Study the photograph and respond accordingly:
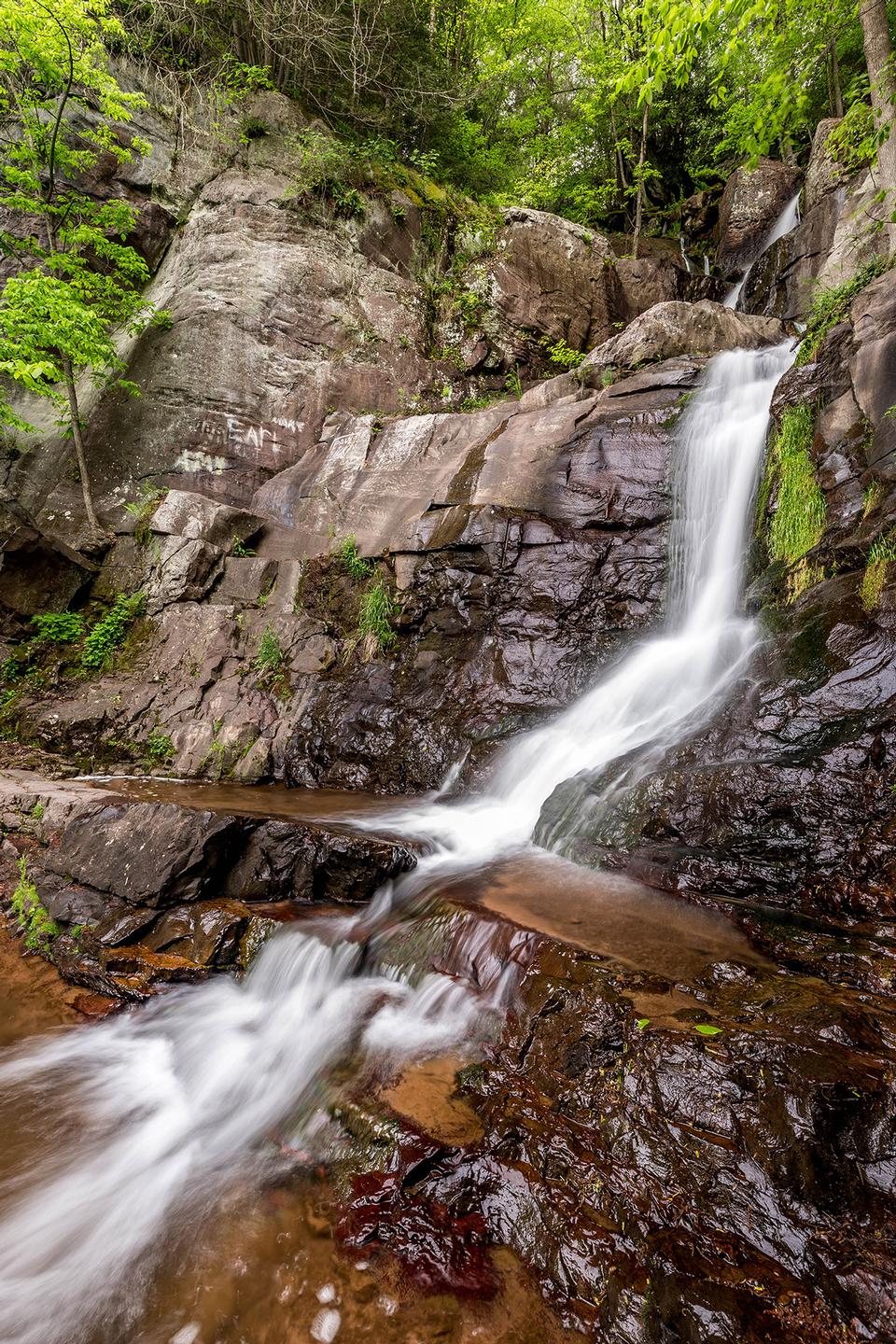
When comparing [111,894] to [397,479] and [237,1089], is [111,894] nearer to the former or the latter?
[237,1089]

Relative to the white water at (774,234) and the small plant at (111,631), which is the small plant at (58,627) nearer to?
the small plant at (111,631)

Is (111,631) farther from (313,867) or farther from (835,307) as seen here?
(835,307)

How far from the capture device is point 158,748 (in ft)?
24.1

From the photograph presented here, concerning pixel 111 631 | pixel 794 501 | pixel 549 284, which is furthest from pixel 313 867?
pixel 549 284

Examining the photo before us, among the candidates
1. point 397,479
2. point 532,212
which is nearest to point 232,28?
point 532,212

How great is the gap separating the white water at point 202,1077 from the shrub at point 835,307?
366 centimetres

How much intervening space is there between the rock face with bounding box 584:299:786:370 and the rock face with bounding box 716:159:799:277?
18.5 ft

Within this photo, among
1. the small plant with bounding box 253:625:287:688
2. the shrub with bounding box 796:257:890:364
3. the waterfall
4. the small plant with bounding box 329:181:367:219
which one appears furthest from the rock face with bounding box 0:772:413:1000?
the small plant with bounding box 329:181:367:219

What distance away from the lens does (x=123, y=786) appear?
6016 millimetres

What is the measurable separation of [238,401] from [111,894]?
9385 millimetres

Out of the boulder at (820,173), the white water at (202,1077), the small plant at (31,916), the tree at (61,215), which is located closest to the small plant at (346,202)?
the tree at (61,215)

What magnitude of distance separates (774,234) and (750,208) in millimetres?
1142

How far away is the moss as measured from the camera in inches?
228

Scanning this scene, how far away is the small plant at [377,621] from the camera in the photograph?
27.1 ft
